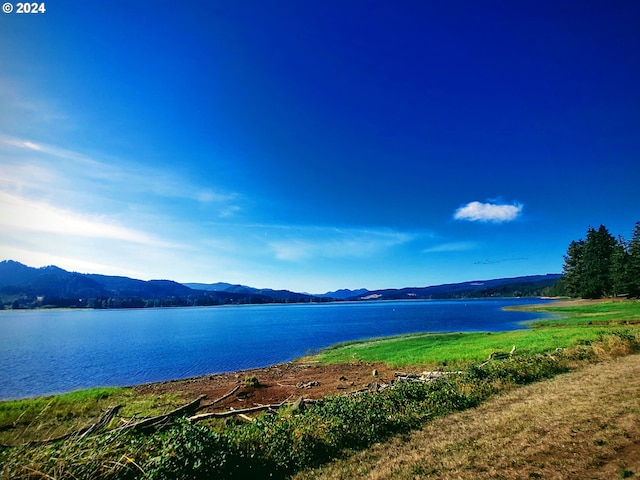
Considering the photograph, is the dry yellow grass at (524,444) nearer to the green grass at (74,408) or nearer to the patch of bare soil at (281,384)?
the patch of bare soil at (281,384)

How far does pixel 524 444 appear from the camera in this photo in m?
8.35

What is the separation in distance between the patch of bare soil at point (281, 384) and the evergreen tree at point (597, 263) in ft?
266

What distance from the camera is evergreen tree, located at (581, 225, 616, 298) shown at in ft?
259

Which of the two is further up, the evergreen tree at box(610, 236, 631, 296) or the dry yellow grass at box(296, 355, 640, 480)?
the evergreen tree at box(610, 236, 631, 296)

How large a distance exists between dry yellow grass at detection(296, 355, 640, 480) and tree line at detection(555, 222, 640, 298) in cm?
7865

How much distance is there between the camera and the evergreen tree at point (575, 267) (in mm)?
89031

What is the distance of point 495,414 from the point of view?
1096 centimetres

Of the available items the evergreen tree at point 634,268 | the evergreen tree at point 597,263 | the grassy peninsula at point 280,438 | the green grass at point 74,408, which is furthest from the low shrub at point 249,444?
the evergreen tree at point 597,263

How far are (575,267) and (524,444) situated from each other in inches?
4175

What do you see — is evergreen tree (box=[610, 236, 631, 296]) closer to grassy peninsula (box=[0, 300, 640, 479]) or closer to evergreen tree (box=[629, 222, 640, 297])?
evergreen tree (box=[629, 222, 640, 297])

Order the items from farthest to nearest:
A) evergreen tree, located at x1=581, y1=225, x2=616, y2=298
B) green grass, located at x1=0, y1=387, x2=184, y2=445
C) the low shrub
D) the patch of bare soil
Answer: evergreen tree, located at x1=581, y1=225, x2=616, y2=298 < the patch of bare soil < green grass, located at x1=0, y1=387, x2=184, y2=445 < the low shrub

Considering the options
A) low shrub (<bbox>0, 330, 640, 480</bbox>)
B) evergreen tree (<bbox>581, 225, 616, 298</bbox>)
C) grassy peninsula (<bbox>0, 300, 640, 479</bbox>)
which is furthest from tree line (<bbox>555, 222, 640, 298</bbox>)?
low shrub (<bbox>0, 330, 640, 480</bbox>)

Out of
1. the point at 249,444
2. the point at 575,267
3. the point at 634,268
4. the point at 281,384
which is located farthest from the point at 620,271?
the point at 249,444

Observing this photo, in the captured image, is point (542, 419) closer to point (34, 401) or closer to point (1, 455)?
point (1, 455)
